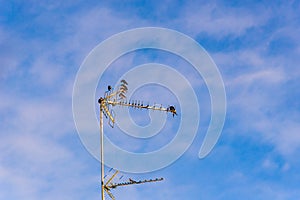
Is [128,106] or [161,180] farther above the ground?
[128,106]

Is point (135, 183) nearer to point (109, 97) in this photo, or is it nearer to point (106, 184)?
point (106, 184)

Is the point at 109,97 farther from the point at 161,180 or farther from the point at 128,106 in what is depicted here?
the point at 161,180

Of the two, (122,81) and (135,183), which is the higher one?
(122,81)

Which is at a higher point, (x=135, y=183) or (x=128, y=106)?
(x=128, y=106)

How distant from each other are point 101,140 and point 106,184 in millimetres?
5535

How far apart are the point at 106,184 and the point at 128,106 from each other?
389 inches

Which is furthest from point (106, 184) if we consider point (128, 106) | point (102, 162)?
point (128, 106)

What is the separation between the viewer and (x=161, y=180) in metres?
116

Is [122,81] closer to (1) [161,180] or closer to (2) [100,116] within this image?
(2) [100,116]

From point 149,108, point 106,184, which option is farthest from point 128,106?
point 106,184

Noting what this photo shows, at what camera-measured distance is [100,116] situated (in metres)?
118

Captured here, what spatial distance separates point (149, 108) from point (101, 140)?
7122 mm

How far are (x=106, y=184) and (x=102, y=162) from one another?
276 centimetres

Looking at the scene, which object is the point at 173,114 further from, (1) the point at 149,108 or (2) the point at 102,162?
(2) the point at 102,162
